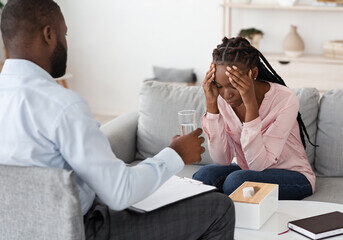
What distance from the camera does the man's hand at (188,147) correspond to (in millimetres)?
1519

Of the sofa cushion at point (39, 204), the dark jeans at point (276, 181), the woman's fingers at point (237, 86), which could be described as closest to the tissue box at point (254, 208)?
the dark jeans at point (276, 181)

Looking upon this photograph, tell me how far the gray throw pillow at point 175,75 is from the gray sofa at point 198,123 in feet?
6.04

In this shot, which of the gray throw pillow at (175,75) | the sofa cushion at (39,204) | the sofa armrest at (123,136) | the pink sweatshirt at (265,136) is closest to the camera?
the sofa cushion at (39,204)

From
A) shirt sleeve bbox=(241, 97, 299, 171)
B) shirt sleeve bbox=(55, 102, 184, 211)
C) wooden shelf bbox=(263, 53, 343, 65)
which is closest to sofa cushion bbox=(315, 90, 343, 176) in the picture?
shirt sleeve bbox=(241, 97, 299, 171)

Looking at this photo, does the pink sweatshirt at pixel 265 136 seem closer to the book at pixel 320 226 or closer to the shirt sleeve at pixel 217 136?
the shirt sleeve at pixel 217 136

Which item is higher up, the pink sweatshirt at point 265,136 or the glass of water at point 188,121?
the glass of water at point 188,121

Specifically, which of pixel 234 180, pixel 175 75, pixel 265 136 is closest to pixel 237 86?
pixel 265 136

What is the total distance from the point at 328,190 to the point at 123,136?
A: 1.01 metres

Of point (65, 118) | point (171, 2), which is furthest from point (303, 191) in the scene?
point (171, 2)

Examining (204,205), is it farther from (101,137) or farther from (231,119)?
(231,119)

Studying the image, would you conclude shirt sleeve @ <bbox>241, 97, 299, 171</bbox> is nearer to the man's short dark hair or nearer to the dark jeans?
the dark jeans

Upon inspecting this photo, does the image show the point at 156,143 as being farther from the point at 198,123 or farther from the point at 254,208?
the point at 254,208

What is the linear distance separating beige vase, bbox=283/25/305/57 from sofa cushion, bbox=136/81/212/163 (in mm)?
1845

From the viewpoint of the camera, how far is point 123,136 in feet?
8.59
